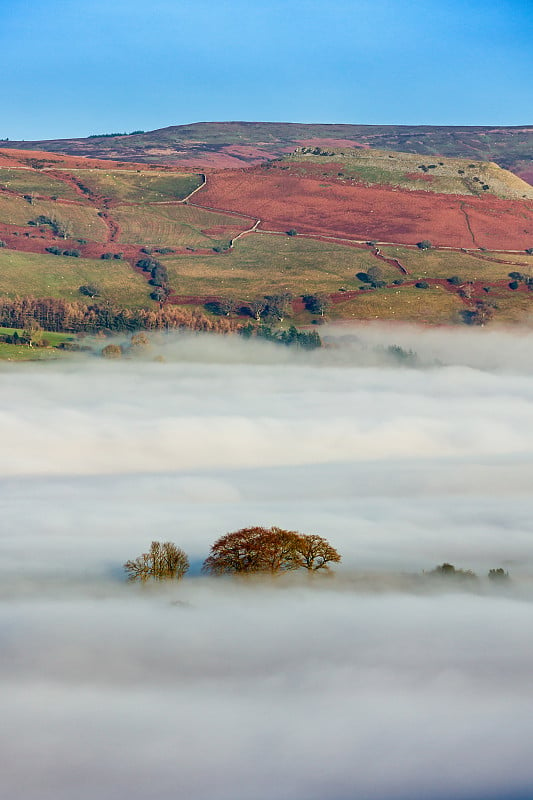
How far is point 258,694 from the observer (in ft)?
295

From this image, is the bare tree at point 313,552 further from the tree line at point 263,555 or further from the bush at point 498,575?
the bush at point 498,575

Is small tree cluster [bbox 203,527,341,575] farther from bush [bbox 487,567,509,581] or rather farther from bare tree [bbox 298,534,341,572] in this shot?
bush [bbox 487,567,509,581]

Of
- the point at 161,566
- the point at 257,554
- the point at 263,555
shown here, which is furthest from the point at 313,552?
the point at 161,566

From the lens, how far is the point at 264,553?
341 feet

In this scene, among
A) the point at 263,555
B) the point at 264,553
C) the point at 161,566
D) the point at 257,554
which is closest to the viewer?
the point at 263,555

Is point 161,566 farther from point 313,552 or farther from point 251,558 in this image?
point 313,552

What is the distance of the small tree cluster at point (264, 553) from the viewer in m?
104

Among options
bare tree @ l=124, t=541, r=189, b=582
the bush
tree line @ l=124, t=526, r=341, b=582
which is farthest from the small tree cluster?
the bush

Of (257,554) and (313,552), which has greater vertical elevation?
(313,552)

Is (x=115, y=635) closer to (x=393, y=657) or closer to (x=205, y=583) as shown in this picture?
(x=205, y=583)

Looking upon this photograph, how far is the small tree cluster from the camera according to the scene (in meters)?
104

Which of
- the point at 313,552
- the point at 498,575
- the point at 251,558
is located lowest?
the point at 251,558

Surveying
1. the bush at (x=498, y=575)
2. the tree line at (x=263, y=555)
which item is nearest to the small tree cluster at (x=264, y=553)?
the tree line at (x=263, y=555)

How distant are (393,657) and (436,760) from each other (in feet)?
81.1
